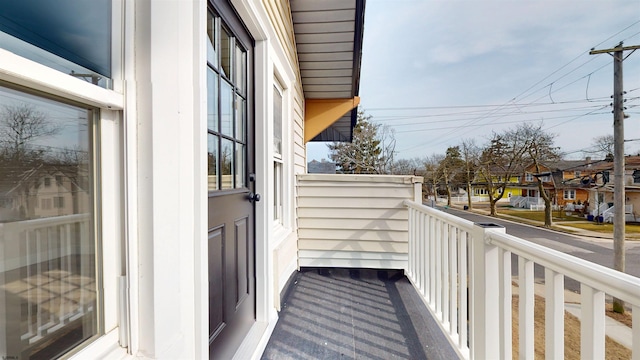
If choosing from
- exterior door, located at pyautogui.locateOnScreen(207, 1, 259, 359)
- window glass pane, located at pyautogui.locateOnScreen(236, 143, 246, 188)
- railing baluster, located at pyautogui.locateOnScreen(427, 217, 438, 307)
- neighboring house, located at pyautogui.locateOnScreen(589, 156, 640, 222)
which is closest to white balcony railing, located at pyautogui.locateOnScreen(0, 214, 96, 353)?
exterior door, located at pyautogui.locateOnScreen(207, 1, 259, 359)

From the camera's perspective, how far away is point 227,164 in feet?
4.68

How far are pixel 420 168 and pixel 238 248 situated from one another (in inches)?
883

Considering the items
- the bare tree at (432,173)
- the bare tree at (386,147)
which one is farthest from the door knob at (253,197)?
the bare tree at (432,173)

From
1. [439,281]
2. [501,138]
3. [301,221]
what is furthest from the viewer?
[501,138]

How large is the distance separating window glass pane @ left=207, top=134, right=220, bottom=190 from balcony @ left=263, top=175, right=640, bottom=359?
1194mm

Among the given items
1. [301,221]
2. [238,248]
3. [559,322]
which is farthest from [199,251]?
[301,221]

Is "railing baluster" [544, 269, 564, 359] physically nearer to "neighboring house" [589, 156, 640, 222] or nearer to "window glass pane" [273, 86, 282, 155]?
"window glass pane" [273, 86, 282, 155]

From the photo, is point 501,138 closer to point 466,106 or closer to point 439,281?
point 466,106

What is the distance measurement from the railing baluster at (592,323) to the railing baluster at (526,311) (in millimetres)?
245

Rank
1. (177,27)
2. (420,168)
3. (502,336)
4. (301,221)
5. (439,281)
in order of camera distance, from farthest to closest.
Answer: (420,168) < (301,221) < (439,281) < (502,336) < (177,27)

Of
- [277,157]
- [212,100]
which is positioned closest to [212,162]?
[212,100]

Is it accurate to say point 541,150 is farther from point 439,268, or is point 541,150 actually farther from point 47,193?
point 47,193

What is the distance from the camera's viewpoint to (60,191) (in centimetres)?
54

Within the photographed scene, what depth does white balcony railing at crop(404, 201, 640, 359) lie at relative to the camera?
0.70 meters
